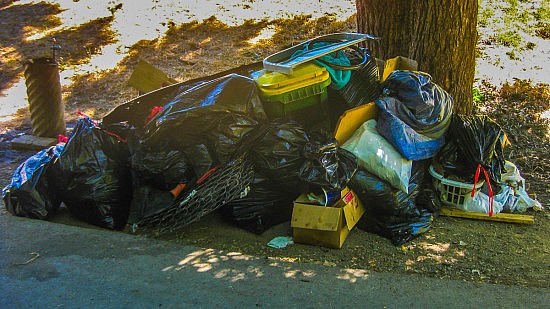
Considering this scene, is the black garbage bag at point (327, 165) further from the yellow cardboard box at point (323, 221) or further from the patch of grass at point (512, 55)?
the patch of grass at point (512, 55)

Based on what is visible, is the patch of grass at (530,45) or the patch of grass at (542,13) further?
the patch of grass at (542,13)

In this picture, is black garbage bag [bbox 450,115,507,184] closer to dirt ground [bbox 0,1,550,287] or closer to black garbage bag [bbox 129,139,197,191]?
dirt ground [bbox 0,1,550,287]

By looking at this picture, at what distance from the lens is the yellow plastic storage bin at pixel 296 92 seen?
3.87m

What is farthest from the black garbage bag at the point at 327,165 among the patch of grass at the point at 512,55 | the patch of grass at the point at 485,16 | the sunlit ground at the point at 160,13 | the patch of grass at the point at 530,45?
the patch of grass at the point at 485,16

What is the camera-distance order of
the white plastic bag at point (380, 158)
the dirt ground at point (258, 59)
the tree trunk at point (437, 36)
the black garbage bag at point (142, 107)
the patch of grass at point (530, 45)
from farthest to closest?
1. the patch of grass at point (530, 45)
2. the tree trunk at point (437, 36)
3. the black garbage bag at point (142, 107)
4. the white plastic bag at point (380, 158)
5. the dirt ground at point (258, 59)

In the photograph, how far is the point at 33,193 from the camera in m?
3.82

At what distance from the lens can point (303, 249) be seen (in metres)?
3.50

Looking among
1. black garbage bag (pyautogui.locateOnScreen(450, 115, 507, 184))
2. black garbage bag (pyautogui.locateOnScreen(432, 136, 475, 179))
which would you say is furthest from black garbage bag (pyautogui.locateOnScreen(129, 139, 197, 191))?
black garbage bag (pyautogui.locateOnScreen(450, 115, 507, 184))

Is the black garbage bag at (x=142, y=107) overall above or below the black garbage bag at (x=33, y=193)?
above

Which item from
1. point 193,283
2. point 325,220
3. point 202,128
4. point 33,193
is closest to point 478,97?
point 325,220

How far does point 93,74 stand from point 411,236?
16.0 feet

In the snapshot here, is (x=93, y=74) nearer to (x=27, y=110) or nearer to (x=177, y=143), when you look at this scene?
(x=27, y=110)

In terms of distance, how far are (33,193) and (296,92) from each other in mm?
1927

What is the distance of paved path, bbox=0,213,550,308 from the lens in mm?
2920
